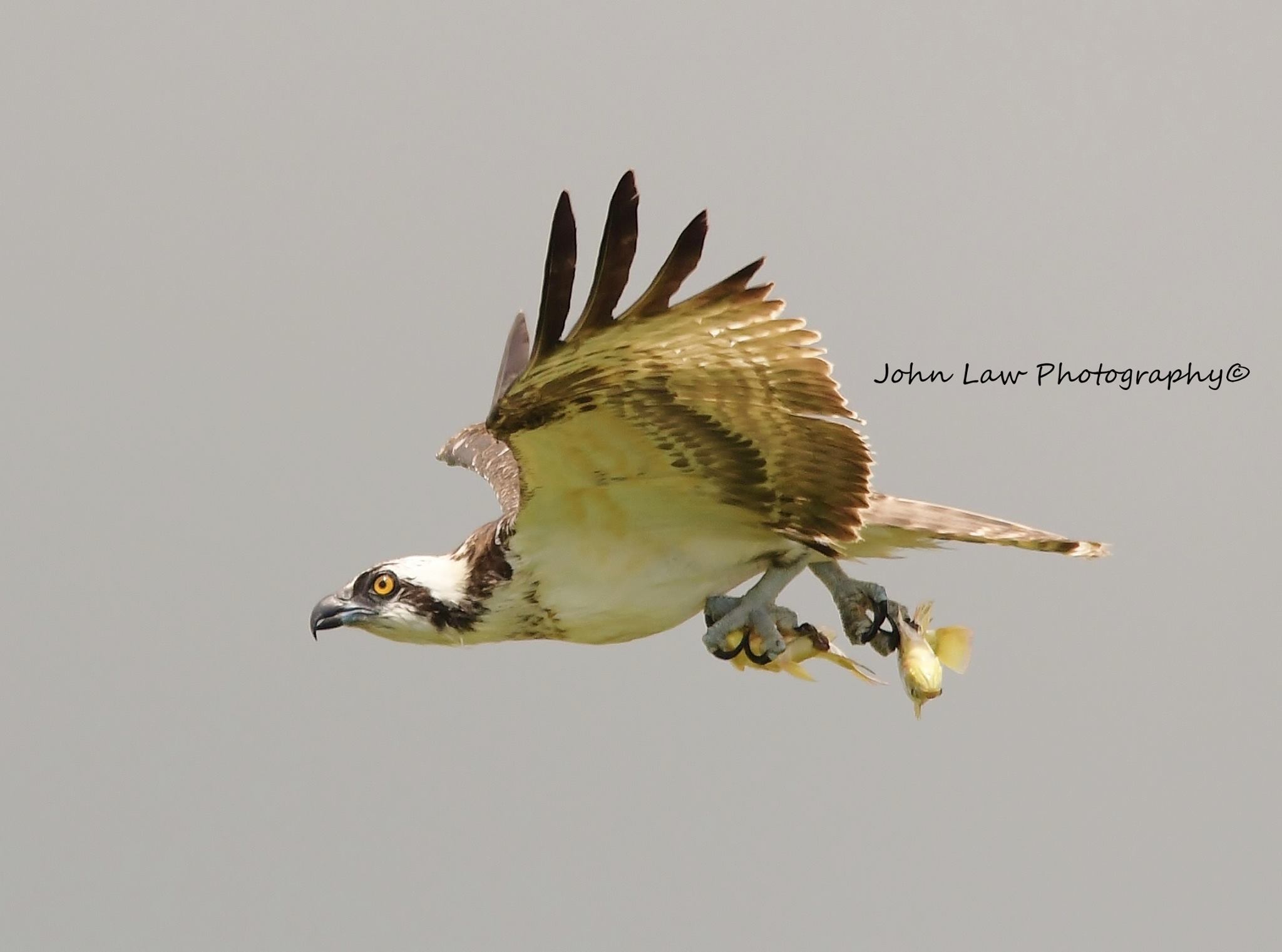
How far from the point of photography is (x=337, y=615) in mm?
8375

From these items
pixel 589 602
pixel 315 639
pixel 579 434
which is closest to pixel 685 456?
pixel 579 434

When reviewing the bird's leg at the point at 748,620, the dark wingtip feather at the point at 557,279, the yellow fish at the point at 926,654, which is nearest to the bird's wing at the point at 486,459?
the bird's leg at the point at 748,620

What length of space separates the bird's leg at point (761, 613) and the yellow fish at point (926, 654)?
470mm

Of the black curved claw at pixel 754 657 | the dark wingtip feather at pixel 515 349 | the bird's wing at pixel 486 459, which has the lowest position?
the black curved claw at pixel 754 657

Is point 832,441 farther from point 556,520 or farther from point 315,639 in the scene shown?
point 315,639

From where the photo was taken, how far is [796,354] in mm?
7133

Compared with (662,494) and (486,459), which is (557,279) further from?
(486,459)

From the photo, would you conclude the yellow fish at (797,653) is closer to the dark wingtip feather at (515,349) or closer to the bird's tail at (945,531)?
the bird's tail at (945,531)

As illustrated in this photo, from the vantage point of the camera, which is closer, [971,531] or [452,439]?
[971,531]

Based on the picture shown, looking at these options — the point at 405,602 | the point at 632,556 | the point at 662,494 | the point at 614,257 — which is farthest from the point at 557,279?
the point at 405,602

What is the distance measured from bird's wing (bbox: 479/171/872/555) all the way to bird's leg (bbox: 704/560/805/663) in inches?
14.9

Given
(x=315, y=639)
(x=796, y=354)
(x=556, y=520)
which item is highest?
(x=796, y=354)

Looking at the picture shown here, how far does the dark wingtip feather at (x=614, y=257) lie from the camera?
6.59m

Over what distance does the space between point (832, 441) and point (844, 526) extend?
1.60 feet
